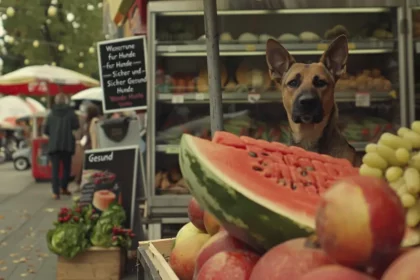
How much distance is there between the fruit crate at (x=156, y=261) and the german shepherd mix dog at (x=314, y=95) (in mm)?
1032

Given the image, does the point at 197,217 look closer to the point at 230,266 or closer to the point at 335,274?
the point at 230,266

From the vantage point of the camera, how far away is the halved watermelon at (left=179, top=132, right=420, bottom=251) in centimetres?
156

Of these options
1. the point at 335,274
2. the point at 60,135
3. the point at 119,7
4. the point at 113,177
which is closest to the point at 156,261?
the point at 335,274

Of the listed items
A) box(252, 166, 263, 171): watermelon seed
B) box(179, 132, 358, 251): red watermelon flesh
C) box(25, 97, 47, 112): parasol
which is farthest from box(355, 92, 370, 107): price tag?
box(25, 97, 47, 112): parasol

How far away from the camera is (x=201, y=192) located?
1.68 m

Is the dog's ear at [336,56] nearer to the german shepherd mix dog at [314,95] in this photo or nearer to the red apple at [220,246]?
the german shepherd mix dog at [314,95]

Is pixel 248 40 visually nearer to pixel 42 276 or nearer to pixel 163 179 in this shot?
pixel 163 179

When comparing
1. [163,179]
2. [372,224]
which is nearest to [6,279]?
[163,179]

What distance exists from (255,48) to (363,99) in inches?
44.0

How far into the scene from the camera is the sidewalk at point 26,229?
713 cm

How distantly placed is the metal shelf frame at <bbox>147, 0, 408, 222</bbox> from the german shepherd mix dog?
242 centimetres

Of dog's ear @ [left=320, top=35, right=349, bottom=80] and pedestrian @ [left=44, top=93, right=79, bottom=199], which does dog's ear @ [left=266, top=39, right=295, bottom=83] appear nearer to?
dog's ear @ [left=320, top=35, right=349, bottom=80]

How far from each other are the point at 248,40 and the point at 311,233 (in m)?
4.72

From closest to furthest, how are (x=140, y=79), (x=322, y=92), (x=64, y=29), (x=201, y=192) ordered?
(x=201, y=192), (x=322, y=92), (x=140, y=79), (x=64, y=29)
